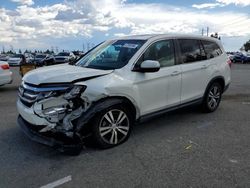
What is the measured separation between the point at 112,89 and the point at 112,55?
1.02 meters

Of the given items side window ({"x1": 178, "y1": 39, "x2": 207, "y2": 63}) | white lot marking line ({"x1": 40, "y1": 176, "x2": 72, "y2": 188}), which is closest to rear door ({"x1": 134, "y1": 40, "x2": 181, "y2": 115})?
side window ({"x1": 178, "y1": 39, "x2": 207, "y2": 63})

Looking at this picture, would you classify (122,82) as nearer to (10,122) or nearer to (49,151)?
(49,151)

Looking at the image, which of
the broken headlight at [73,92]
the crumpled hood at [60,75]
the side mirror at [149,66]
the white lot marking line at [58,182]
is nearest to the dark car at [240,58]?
the side mirror at [149,66]

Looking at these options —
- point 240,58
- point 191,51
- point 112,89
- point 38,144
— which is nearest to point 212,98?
point 191,51

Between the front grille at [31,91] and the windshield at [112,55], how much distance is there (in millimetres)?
939

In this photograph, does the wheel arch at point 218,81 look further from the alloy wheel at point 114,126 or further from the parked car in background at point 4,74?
the parked car in background at point 4,74

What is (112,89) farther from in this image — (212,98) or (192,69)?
(212,98)

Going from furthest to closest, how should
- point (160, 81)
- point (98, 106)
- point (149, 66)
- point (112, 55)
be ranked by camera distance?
point (112, 55), point (160, 81), point (149, 66), point (98, 106)

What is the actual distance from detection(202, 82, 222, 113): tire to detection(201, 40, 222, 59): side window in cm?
65

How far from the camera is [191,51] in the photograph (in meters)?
5.83

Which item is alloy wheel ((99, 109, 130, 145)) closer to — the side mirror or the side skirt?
the side skirt

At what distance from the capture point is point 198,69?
19.2 ft

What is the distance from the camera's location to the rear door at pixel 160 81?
4.79m

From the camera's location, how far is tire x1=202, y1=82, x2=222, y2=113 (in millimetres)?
6306
